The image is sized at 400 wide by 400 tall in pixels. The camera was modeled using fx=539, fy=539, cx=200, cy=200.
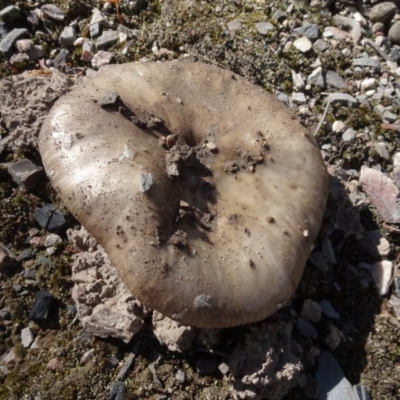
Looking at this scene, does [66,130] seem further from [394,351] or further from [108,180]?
[394,351]

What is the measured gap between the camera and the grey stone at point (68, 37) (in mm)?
5191

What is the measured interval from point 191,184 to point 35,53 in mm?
2402

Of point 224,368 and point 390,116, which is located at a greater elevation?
point 390,116

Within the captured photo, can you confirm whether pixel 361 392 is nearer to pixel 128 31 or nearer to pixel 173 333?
pixel 173 333

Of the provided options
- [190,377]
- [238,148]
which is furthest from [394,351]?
[238,148]

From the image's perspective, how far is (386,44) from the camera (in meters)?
5.53

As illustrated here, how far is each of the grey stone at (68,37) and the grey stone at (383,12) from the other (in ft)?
10.1

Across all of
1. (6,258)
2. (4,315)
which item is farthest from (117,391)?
(6,258)

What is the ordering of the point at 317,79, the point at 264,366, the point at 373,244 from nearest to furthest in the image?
the point at 264,366
the point at 373,244
the point at 317,79

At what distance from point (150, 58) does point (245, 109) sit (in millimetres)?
1504

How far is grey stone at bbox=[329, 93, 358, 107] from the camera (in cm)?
507

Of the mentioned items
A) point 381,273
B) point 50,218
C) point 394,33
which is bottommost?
point 381,273

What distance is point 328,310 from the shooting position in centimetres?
427

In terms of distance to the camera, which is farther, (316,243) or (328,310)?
(316,243)
